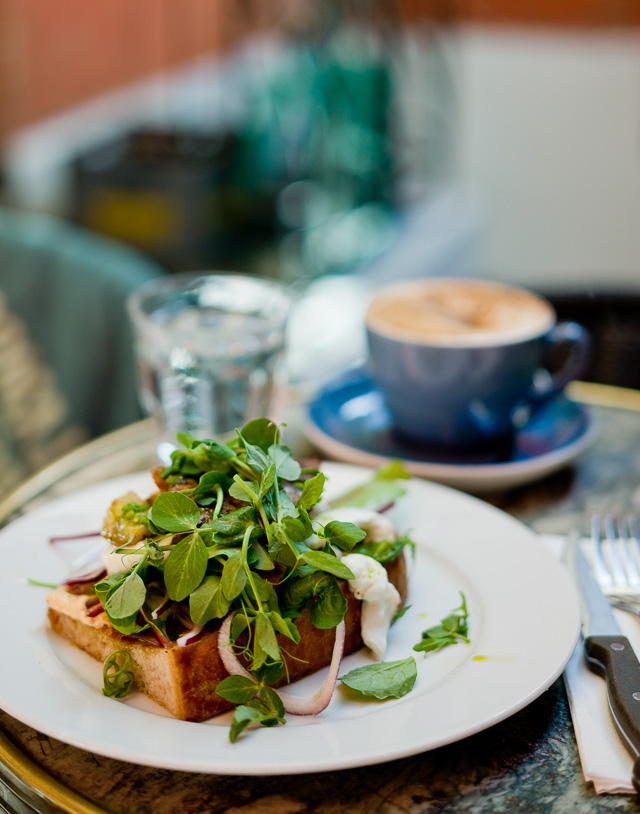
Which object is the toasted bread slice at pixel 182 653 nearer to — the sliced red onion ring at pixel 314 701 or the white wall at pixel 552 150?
the sliced red onion ring at pixel 314 701

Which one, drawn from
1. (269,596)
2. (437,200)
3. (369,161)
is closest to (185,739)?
(269,596)

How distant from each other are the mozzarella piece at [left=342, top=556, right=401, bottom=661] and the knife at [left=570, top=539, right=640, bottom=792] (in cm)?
14

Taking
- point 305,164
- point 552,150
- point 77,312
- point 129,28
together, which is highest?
point 129,28

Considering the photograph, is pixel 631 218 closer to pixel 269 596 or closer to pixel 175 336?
pixel 175 336

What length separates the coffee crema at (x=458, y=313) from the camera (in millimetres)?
961

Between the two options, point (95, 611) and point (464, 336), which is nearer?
point (95, 611)

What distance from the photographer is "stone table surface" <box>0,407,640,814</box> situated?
501 mm

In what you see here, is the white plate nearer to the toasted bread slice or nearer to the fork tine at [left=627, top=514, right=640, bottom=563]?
the toasted bread slice

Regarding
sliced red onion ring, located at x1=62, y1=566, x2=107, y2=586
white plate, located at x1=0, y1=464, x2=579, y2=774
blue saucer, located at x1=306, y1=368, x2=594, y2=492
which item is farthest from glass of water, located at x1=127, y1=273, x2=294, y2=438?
sliced red onion ring, located at x1=62, y1=566, x2=107, y2=586

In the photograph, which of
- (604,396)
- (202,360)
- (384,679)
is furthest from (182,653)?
(604,396)

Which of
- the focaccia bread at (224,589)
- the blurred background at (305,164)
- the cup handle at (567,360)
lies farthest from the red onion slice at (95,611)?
the blurred background at (305,164)

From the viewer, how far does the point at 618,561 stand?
75 cm

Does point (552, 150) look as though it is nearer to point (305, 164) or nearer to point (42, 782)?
point (305, 164)

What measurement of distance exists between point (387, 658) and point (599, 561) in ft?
0.77
